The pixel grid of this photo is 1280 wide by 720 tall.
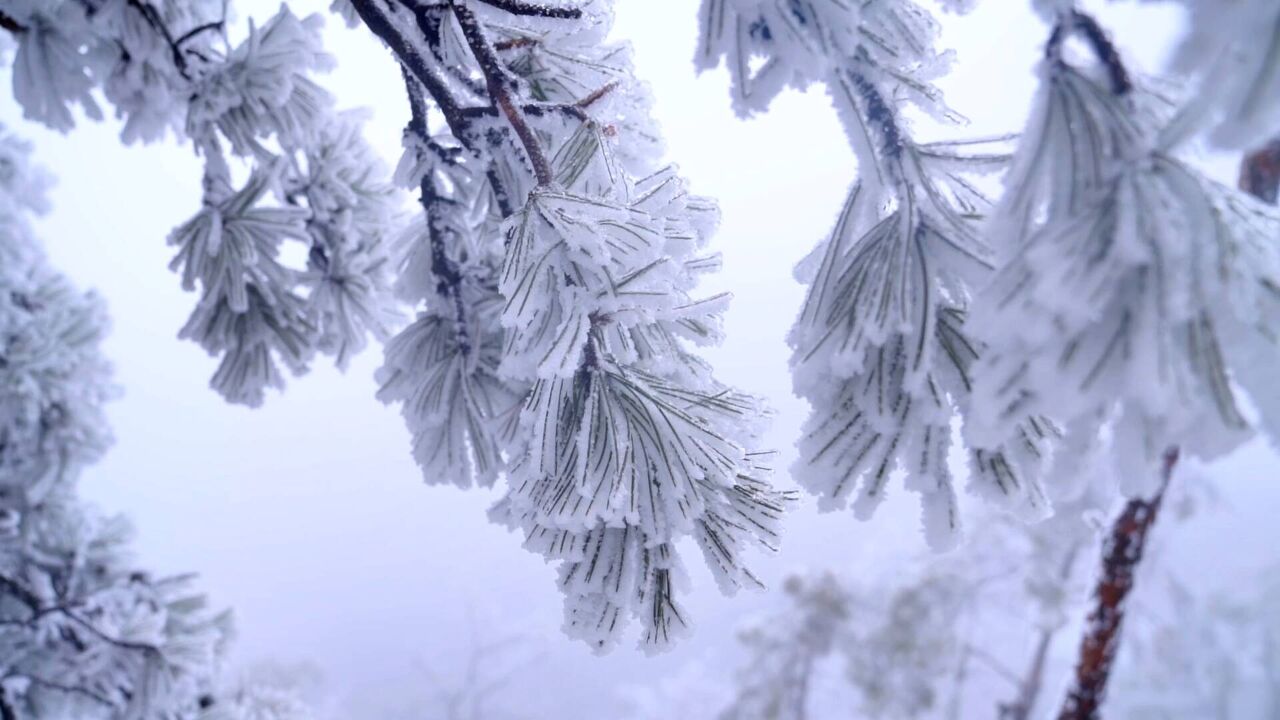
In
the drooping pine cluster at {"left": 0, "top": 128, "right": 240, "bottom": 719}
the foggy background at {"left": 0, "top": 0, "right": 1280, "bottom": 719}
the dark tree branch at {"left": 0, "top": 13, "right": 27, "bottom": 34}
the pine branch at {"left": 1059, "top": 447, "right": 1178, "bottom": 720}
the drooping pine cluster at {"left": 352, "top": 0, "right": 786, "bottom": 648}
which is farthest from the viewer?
the foggy background at {"left": 0, "top": 0, "right": 1280, "bottom": 719}

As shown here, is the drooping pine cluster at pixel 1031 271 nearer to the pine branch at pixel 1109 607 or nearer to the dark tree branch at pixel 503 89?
the dark tree branch at pixel 503 89

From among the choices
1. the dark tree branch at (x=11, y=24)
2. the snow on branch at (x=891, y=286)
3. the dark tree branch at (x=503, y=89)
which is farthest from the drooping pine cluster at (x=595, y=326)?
the dark tree branch at (x=11, y=24)

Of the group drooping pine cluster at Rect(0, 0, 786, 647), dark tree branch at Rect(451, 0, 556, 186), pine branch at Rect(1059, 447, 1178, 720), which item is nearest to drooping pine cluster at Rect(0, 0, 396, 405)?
drooping pine cluster at Rect(0, 0, 786, 647)

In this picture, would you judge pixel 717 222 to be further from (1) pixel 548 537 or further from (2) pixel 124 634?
(2) pixel 124 634

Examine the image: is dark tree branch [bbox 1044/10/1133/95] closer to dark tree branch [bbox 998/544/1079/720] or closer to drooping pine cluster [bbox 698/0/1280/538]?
drooping pine cluster [bbox 698/0/1280/538]

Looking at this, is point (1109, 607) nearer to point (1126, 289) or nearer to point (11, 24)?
point (1126, 289)

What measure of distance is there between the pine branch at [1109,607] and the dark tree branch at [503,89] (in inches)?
76.5

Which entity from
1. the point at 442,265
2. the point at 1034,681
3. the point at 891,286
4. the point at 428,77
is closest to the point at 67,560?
the point at 442,265

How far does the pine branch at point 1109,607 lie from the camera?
2049mm

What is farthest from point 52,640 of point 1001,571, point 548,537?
point 1001,571

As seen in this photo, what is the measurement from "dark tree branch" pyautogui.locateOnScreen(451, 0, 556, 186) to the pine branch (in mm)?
1944

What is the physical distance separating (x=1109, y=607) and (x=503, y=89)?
217cm

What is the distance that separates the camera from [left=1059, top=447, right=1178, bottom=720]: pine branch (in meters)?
2.05

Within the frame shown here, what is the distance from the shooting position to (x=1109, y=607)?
6.88 ft
